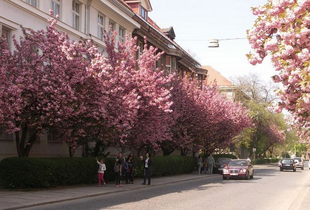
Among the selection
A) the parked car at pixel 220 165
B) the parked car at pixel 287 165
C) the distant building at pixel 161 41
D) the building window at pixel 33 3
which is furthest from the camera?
the parked car at pixel 287 165

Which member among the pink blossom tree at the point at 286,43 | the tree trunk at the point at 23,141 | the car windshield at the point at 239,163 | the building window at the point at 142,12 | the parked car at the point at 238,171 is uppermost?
the building window at the point at 142,12

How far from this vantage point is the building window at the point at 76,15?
28753 mm

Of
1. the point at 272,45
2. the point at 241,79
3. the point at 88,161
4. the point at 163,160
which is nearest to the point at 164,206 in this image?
the point at 272,45

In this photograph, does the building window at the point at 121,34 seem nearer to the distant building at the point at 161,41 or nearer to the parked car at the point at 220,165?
the distant building at the point at 161,41

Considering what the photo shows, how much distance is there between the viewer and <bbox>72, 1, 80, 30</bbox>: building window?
28.8 meters

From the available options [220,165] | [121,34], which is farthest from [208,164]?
[121,34]

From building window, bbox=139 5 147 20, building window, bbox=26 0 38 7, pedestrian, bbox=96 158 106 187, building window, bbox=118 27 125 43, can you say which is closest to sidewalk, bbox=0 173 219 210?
pedestrian, bbox=96 158 106 187

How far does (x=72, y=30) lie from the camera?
2788cm

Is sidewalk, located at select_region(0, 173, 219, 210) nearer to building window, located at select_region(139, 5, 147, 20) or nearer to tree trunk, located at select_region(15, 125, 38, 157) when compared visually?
tree trunk, located at select_region(15, 125, 38, 157)

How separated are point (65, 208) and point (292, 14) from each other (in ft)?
28.0

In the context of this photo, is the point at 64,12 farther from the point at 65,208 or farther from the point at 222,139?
the point at 222,139

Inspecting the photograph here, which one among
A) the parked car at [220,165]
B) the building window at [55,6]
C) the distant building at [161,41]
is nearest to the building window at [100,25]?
the building window at [55,6]

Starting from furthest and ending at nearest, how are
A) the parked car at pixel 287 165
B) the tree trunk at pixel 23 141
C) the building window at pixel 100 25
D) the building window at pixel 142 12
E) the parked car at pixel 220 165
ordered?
the parked car at pixel 287 165 → the building window at pixel 142 12 → the parked car at pixel 220 165 → the building window at pixel 100 25 → the tree trunk at pixel 23 141

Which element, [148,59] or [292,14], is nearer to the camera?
[292,14]
